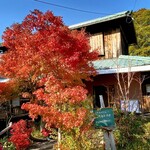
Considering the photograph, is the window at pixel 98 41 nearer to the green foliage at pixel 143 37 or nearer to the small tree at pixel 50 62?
the small tree at pixel 50 62

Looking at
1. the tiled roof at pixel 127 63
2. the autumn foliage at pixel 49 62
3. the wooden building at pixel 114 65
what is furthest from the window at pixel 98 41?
the autumn foliage at pixel 49 62

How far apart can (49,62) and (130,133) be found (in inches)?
162

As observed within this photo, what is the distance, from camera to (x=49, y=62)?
331 inches

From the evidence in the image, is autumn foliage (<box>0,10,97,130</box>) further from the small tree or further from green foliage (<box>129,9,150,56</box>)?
green foliage (<box>129,9,150,56</box>)

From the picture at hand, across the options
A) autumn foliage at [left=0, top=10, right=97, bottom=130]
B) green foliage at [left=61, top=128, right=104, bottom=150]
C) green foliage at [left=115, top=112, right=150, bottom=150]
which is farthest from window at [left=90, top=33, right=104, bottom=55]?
green foliage at [left=61, top=128, right=104, bottom=150]

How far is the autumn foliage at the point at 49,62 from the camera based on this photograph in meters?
6.86

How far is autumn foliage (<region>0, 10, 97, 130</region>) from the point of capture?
22.5 feet

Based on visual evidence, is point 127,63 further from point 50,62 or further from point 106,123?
point 106,123

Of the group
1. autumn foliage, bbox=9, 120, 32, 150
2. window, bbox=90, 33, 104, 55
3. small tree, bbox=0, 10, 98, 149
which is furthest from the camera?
window, bbox=90, 33, 104, 55

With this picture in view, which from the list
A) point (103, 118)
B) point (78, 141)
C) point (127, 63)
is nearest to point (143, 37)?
point (127, 63)

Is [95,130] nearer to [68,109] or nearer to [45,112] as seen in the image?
[68,109]

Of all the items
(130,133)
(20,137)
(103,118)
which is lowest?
(20,137)

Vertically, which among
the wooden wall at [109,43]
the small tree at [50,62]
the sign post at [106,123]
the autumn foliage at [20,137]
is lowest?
the autumn foliage at [20,137]

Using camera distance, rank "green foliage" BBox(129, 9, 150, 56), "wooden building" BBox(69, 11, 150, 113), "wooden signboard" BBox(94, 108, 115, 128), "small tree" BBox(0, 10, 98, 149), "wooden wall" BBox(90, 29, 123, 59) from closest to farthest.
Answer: "small tree" BBox(0, 10, 98, 149), "wooden signboard" BBox(94, 108, 115, 128), "wooden building" BBox(69, 11, 150, 113), "wooden wall" BBox(90, 29, 123, 59), "green foliage" BBox(129, 9, 150, 56)
